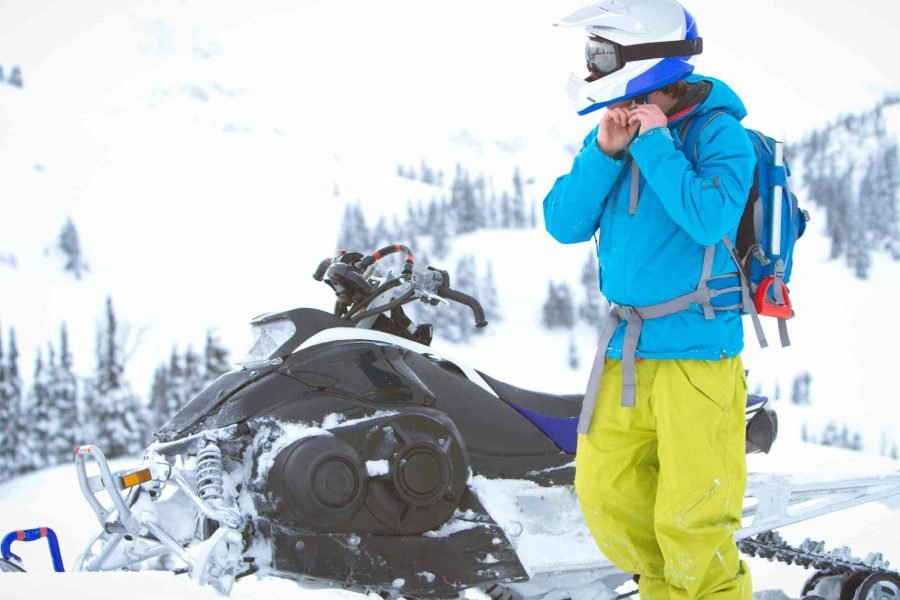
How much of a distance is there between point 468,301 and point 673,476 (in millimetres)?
1439

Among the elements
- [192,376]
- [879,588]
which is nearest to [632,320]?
[879,588]

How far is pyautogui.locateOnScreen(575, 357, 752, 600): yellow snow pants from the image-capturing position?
8.01 ft

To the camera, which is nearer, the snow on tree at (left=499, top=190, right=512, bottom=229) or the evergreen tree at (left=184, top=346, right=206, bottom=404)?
the evergreen tree at (left=184, top=346, right=206, bottom=404)

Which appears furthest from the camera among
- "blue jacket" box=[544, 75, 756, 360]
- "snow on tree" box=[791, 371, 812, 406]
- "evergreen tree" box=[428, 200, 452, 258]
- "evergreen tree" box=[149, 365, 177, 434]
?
"evergreen tree" box=[428, 200, 452, 258]

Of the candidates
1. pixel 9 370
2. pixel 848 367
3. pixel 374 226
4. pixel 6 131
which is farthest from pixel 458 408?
pixel 6 131

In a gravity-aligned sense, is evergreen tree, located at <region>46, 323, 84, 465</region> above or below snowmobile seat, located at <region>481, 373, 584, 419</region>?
below

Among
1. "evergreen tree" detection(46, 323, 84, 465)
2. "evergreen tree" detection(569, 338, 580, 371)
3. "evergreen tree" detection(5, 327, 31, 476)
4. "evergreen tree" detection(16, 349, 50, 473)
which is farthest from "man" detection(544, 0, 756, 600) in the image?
"evergreen tree" detection(569, 338, 580, 371)

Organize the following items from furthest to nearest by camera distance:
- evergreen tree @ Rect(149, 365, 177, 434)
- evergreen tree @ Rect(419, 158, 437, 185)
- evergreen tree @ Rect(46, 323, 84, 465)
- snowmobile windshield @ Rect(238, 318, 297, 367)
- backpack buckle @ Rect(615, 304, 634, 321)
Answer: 1. evergreen tree @ Rect(419, 158, 437, 185)
2. evergreen tree @ Rect(46, 323, 84, 465)
3. evergreen tree @ Rect(149, 365, 177, 434)
4. snowmobile windshield @ Rect(238, 318, 297, 367)
5. backpack buckle @ Rect(615, 304, 634, 321)

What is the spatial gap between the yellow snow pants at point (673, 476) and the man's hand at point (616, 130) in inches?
26.6

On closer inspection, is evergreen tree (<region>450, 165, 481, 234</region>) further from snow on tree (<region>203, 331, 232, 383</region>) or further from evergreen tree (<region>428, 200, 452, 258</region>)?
snow on tree (<region>203, 331, 232, 383</region>)

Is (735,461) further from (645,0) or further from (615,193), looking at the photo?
(645,0)

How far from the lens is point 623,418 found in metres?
2.57

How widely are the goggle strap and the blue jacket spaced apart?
5.2 inches

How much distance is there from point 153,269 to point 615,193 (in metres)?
92.9
